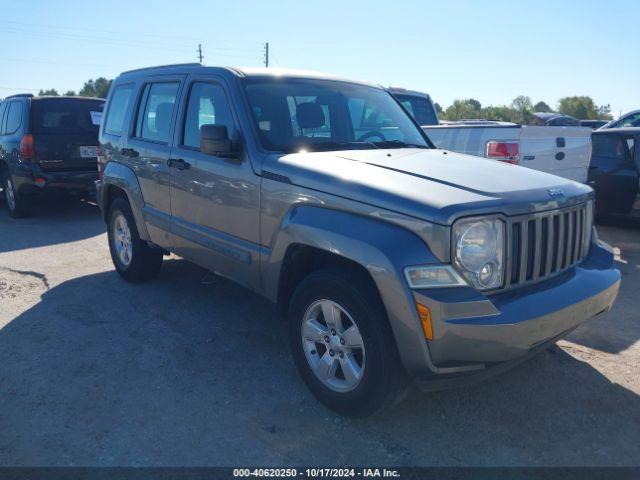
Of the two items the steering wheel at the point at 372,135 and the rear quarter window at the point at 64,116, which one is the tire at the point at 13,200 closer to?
the rear quarter window at the point at 64,116

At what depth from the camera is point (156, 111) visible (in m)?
5.02

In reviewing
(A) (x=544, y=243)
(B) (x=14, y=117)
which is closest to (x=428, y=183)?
(A) (x=544, y=243)

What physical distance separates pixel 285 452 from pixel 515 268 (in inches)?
60.6

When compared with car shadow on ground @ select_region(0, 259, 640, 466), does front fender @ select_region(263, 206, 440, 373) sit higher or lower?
higher

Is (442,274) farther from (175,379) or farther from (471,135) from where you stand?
(471,135)

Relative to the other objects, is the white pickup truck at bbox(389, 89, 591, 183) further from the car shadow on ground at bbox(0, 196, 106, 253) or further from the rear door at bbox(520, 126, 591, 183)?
the car shadow on ground at bbox(0, 196, 106, 253)

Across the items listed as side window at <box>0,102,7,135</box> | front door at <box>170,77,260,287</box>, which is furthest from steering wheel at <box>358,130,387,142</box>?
side window at <box>0,102,7,135</box>

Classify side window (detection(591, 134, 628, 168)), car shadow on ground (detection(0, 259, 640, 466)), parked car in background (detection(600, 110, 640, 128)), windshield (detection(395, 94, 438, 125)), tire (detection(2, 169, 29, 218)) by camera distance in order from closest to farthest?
car shadow on ground (detection(0, 259, 640, 466))
side window (detection(591, 134, 628, 168))
tire (detection(2, 169, 29, 218))
windshield (detection(395, 94, 438, 125))
parked car in background (detection(600, 110, 640, 128))

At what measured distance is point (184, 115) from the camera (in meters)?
4.55

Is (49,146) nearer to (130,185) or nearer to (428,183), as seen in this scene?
(130,185)

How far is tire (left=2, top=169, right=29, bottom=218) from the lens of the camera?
9.28m

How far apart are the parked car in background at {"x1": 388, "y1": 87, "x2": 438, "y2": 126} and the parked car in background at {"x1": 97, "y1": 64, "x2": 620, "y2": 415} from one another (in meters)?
5.04

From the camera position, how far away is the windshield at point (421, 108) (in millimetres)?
9766

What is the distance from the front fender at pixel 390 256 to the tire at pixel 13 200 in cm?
789
